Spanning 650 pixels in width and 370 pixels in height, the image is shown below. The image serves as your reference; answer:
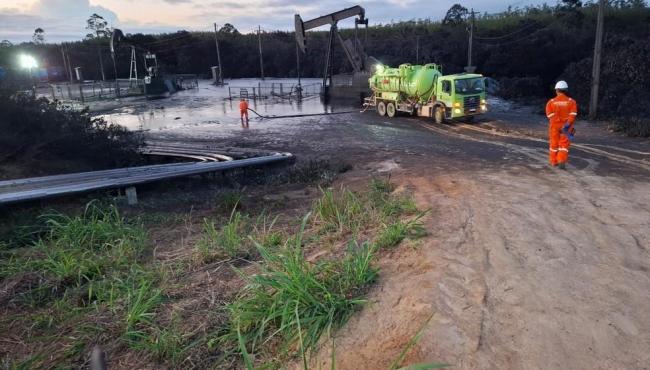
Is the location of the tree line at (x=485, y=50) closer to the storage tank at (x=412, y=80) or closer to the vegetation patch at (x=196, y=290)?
the storage tank at (x=412, y=80)

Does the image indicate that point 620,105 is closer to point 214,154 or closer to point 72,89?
point 214,154

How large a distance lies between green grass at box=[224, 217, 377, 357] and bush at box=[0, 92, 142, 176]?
1019 cm

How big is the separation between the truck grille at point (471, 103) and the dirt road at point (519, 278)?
359 inches

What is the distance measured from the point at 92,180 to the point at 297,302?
7.90m

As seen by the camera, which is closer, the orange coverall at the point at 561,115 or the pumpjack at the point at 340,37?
the orange coverall at the point at 561,115

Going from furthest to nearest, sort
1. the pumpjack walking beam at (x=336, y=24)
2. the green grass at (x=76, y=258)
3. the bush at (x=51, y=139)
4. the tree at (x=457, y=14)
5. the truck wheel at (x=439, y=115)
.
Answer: the tree at (x=457, y=14), the pumpjack walking beam at (x=336, y=24), the truck wheel at (x=439, y=115), the bush at (x=51, y=139), the green grass at (x=76, y=258)

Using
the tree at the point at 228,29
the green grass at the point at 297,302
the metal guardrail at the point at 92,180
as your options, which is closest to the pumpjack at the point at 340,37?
the metal guardrail at the point at 92,180

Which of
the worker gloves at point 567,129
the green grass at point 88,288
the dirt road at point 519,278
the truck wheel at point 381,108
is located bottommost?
the green grass at point 88,288

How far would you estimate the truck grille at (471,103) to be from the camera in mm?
18881

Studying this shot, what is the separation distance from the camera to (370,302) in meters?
4.16

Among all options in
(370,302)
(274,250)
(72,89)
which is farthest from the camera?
(72,89)

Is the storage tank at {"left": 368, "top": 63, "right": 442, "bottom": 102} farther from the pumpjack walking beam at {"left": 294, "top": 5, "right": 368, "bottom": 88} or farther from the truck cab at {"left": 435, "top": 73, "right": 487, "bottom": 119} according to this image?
the pumpjack walking beam at {"left": 294, "top": 5, "right": 368, "bottom": 88}

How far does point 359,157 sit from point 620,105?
1454cm

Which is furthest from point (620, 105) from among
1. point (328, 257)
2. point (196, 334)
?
point (196, 334)
